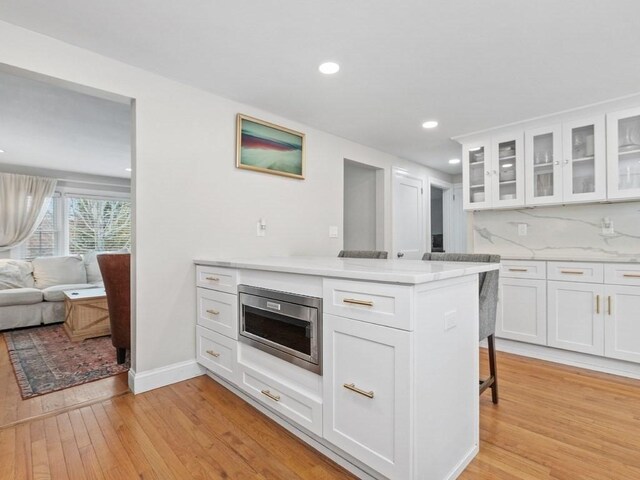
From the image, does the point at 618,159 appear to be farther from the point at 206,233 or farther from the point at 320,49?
the point at 206,233

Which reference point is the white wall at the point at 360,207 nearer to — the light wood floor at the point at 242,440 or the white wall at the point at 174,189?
the white wall at the point at 174,189

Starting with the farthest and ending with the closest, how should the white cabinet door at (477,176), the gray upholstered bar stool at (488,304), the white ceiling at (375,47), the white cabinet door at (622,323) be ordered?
the white cabinet door at (477,176), the white cabinet door at (622,323), the gray upholstered bar stool at (488,304), the white ceiling at (375,47)

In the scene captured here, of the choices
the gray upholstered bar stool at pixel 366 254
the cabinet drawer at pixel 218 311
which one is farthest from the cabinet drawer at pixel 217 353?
the gray upholstered bar stool at pixel 366 254

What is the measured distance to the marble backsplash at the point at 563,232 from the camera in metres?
3.04

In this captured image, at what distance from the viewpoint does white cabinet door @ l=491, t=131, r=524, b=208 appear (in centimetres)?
335

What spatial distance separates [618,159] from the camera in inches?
112

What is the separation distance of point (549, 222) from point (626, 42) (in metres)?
1.86

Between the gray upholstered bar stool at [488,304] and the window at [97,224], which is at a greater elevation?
the window at [97,224]

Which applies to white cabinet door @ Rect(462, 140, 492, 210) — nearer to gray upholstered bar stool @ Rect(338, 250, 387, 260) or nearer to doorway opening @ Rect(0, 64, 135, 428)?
gray upholstered bar stool @ Rect(338, 250, 387, 260)

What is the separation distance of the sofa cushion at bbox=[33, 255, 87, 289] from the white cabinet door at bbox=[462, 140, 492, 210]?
17.6 ft

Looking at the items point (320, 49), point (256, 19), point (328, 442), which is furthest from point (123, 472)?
point (320, 49)

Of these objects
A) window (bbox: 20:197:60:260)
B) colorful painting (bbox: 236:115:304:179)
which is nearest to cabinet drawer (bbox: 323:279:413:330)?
colorful painting (bbox: 236:115:304:179)

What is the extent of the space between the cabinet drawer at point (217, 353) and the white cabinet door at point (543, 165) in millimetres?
3084

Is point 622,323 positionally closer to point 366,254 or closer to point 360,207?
point 366,254
